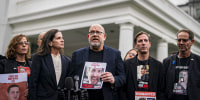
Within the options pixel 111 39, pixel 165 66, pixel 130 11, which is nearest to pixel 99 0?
pixel 130 11

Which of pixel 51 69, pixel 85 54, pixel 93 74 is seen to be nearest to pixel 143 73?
pixel 93 74

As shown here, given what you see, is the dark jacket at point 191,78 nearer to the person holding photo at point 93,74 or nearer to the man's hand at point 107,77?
the man's hand at point 107,77

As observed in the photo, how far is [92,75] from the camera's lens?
310cm

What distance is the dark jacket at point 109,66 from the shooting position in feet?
10.5

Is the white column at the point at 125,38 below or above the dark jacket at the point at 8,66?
above

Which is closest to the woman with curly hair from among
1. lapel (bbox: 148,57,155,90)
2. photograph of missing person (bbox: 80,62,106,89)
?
photograph of missing person (bbox: 80,62,106,89)

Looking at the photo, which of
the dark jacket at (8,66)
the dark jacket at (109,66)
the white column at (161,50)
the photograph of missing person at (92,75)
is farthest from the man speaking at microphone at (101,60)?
the white column at (161,50)

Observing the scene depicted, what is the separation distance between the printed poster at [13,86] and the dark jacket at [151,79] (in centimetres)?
175

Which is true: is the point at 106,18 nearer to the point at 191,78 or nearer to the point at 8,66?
the point at 8,66

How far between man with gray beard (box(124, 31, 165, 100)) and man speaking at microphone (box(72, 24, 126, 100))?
0.78ft

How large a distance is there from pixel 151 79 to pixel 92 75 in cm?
102

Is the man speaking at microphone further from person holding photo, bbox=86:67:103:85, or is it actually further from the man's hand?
person holding photo, bbox=86:67:103:85

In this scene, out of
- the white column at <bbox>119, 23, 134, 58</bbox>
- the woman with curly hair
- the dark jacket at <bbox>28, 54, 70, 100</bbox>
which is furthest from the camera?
the white column at <bbox>119, 23, 134, 58</bbox>

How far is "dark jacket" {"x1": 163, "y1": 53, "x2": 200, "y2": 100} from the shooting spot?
3.37 metres
